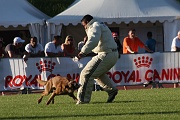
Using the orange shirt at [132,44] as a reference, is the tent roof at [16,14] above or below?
above

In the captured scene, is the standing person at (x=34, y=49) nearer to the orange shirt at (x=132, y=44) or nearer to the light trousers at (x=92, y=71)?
the orange shirt at (x=132, y=44)

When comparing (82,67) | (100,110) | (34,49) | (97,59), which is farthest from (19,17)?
(100,110)

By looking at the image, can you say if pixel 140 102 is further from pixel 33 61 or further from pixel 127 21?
pixel 127 21

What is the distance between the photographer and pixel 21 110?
14484 millimetres

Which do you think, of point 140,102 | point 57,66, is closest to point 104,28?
point 140,102

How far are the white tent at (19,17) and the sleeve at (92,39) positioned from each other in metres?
13.6

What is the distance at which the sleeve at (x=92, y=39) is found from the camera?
15.2 m

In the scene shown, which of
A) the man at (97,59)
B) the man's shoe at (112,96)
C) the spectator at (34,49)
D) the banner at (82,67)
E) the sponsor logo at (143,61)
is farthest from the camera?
the spectator at (34,49)

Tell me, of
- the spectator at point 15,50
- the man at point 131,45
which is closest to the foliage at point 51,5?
the man at point 131,45

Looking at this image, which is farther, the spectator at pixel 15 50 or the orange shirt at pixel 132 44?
the orange shirt at pixel 132 44

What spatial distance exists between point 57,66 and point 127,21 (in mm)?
6240

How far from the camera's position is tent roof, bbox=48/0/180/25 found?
2831 cm

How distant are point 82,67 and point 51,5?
41.8ft

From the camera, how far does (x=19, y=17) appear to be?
29016mm
